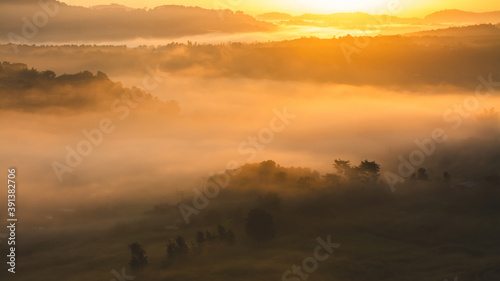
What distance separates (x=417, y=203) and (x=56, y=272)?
104835 mm

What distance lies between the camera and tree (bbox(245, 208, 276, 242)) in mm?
140250

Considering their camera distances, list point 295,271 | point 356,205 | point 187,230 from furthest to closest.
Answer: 1. point 356,205
2. point 187,230
3. point 295,271

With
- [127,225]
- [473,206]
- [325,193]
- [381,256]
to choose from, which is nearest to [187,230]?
[127,225]

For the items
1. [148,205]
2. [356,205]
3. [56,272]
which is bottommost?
[56,272]

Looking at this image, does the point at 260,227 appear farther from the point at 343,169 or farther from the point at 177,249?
the point at 343,169

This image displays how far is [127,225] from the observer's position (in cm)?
16138

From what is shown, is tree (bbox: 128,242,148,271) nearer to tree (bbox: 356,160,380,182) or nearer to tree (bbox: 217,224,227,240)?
tree (bbox: 217,224,227,240)

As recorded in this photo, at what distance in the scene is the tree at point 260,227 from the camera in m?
140

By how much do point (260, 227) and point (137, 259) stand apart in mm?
33138

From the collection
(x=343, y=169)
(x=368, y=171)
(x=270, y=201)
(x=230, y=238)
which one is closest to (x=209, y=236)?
(x=230, y=238)

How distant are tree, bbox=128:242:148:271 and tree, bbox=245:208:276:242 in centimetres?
2891

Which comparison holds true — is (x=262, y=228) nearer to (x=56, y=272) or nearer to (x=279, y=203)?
(x=279, y=203)

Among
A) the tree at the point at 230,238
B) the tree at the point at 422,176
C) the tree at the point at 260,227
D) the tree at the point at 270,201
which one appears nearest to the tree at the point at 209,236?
the tree at the point at 230,238

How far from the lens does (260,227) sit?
14062cm
